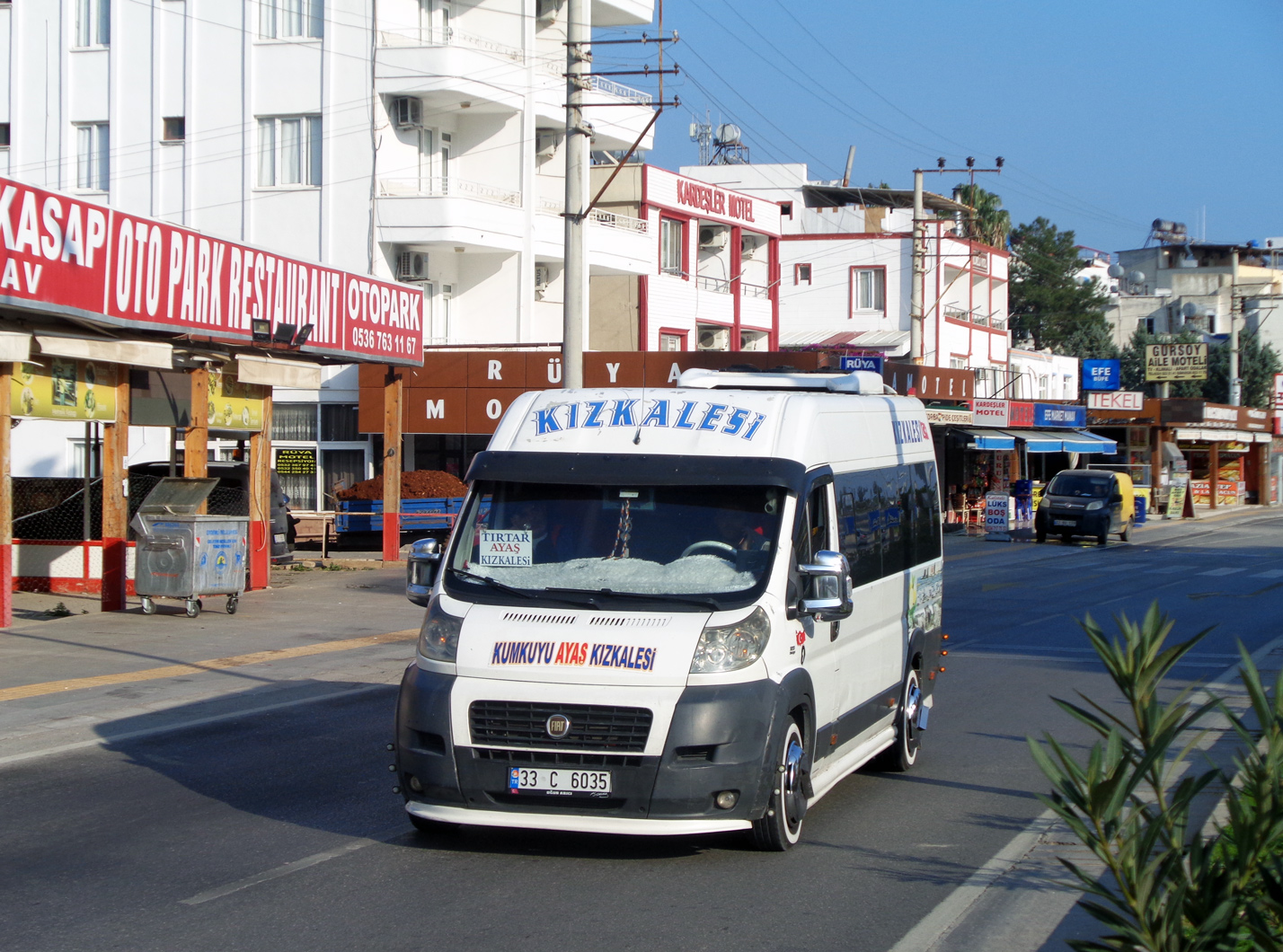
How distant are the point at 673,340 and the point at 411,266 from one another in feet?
31.4

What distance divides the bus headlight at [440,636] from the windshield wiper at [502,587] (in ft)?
0.90

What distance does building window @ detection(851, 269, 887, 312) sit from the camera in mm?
56750

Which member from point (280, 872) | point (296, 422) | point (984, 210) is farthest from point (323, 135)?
point (984, 210)

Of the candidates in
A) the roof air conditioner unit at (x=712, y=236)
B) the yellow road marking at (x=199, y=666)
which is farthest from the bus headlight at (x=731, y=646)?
the roof air conditioner unit at (x=712, y=236)

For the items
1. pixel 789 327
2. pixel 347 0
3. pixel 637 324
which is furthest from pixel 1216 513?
pixel 347 0

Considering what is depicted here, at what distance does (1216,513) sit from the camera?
55.3 m

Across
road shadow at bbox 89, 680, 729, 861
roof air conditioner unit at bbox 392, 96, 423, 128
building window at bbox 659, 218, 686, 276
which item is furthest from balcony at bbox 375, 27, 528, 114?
road shadow at bbox 89, 680, 729, 861

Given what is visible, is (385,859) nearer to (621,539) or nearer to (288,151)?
(621,539)

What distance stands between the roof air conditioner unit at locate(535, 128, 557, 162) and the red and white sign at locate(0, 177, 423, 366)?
15.9 meters

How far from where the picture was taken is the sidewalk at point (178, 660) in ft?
36.2

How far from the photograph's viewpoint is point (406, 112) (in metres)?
35.2

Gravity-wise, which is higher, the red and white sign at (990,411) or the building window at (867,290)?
the building window at (867,290)

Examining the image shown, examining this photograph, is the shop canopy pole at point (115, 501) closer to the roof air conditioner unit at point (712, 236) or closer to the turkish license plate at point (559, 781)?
the turkish license plate at point (559, 781)

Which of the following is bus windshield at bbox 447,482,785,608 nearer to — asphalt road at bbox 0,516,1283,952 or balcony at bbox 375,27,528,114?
asphalt road at bbox 0,516,1283,952
